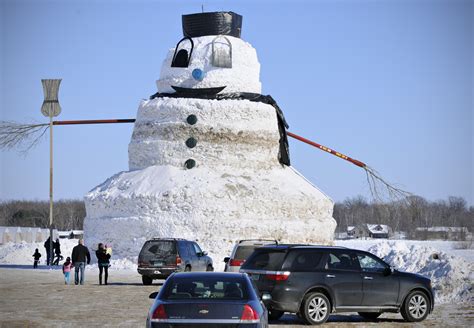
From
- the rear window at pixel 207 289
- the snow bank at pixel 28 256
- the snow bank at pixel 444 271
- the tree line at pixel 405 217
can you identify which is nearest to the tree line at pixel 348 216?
the tree line at pixel 405 217

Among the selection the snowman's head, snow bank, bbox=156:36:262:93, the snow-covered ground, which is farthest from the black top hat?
the snow-covered ground

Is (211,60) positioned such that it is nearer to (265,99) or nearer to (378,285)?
(265,99)

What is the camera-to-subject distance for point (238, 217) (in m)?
44.4

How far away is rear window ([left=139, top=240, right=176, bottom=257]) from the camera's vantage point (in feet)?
97.5

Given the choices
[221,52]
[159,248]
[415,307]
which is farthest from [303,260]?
[221,52]

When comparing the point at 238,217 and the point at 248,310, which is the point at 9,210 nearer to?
the point at 238,217

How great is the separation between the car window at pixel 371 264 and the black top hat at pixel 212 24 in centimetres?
3114

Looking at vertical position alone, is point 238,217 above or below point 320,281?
above

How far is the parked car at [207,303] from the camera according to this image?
1171 cm

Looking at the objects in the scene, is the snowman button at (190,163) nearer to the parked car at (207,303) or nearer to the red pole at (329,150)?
the red pole at (329,150)

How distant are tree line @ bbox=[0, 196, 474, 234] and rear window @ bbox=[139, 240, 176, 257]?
3657 inches

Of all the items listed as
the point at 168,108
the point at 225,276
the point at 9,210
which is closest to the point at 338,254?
the point at 225,276

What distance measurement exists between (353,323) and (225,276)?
6389mm

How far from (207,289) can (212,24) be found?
37081mm
